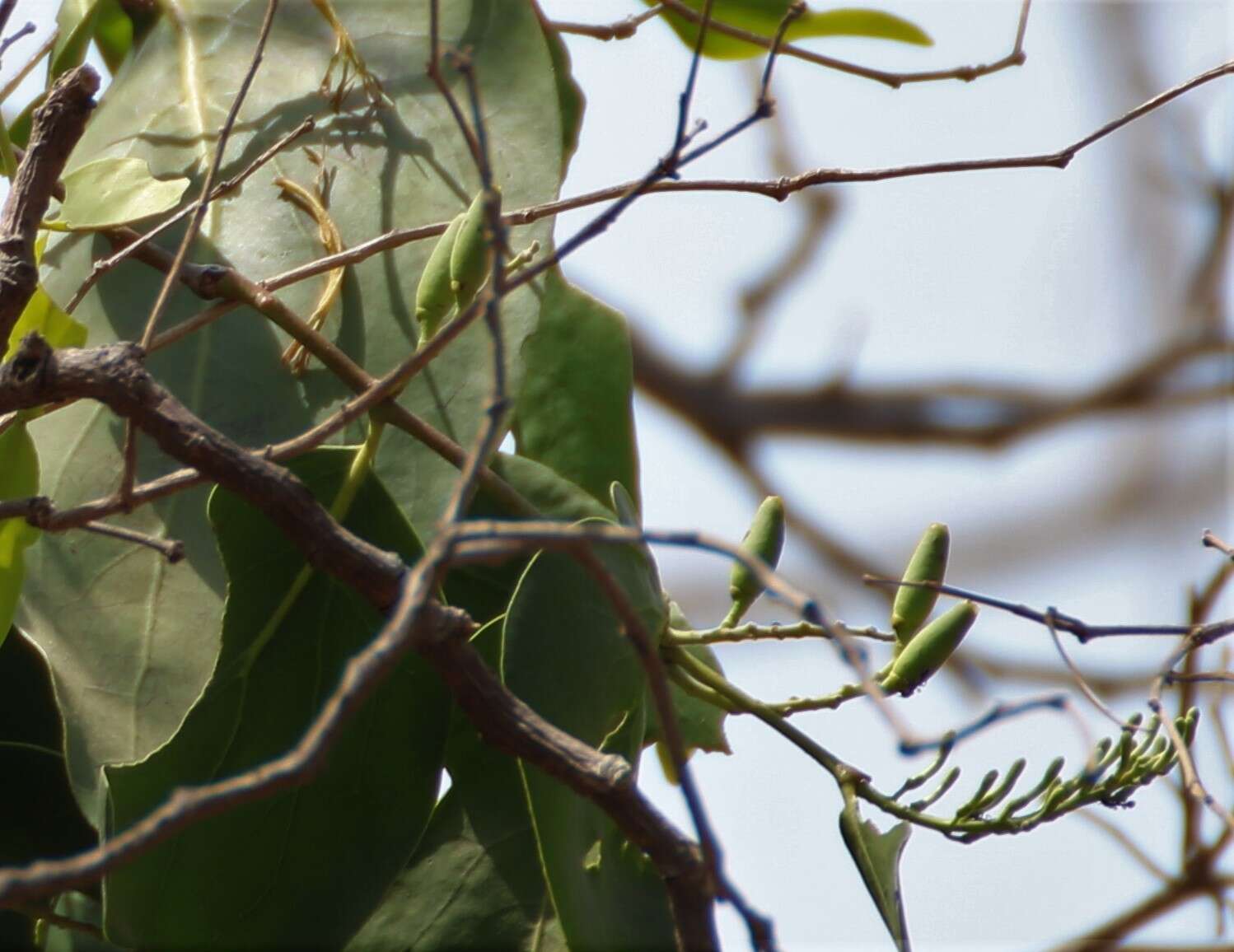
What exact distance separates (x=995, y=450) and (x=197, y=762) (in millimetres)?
2938

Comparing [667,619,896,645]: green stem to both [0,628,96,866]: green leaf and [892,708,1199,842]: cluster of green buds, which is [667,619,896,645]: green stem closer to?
[892,708,1199,842]: cluster of green buds

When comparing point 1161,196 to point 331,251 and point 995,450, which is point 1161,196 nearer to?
point 995,450

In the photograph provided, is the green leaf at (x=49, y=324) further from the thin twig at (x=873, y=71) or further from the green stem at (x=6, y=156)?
the thin twig at (x=873, y=71)

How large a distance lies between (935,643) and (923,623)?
0.02 m

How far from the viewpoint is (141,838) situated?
24cm

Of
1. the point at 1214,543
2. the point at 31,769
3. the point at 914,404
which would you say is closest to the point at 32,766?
the point at 31,769

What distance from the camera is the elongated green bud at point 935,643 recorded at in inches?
16.1

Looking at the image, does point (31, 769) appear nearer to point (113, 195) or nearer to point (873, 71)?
point (113, 195)

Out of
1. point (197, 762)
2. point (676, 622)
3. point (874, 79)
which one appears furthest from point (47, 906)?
point (874, 79)

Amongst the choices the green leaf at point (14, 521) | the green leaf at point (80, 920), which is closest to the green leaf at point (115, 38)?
the green leaf at point (14, 521)

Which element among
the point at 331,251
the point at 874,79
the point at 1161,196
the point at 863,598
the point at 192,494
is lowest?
the point at 192,494

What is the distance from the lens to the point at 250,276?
542 millimetres

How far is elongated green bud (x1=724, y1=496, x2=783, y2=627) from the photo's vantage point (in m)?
0.44

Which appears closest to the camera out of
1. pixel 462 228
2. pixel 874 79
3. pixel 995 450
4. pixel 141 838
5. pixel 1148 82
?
pixel 141 838
